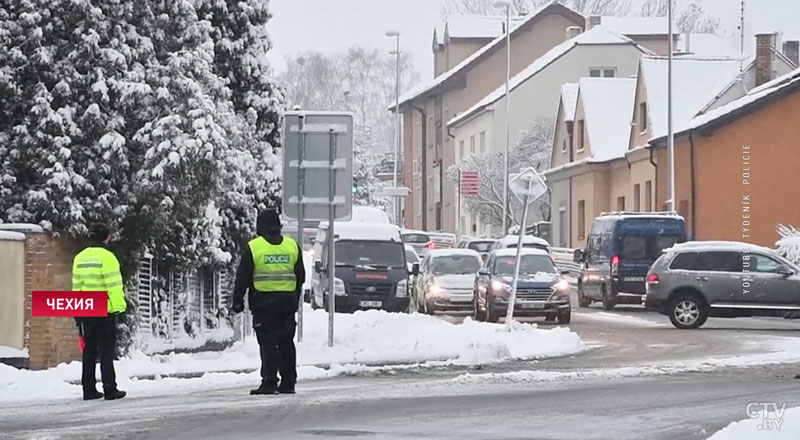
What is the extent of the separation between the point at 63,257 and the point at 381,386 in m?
4.88

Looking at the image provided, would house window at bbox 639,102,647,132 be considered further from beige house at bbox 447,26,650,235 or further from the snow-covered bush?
beige house at bbox 447,26,650,235

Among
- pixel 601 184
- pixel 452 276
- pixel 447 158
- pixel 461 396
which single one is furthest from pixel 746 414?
pixel 447 158

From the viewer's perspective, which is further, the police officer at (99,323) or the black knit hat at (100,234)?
the black knit hat at (100,234)

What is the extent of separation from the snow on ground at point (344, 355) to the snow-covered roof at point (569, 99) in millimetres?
37801

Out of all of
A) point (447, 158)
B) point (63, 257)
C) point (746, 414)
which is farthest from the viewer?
point (447, 158)

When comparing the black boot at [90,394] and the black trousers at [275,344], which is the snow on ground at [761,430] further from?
the black boot at [90,394]

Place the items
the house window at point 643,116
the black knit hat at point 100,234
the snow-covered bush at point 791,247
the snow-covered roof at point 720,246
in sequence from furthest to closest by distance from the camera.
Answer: the house window at point 643,116
the snow-covered bush at point 791,247
the snow-covered roof at point 720,246
the black knit hat at point 100,234

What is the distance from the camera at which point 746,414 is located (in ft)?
44.9

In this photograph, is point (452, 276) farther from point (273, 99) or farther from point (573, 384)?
point (573, 384)

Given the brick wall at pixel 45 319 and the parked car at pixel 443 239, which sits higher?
the parked car at pixel 443 239

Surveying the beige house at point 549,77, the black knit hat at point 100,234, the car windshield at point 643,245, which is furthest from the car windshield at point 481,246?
the black knit hat at point 100,234

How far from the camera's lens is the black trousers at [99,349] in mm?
15273

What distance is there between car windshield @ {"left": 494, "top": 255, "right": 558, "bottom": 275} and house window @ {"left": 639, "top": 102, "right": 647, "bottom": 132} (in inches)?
917

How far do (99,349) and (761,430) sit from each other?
22.6ft
